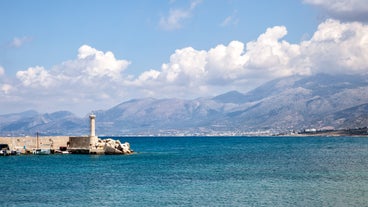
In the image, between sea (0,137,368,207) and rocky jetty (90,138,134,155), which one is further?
rocky jetty (90,138,134,155)

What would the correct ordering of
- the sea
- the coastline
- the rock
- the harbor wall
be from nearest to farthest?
the sea < the rock < the coastline < the harbor wall

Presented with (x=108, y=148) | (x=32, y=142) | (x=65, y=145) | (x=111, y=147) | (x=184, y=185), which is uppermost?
(x=32, y=142)

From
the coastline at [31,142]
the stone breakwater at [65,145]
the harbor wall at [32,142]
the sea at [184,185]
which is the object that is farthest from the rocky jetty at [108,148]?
the sea at [184,185]

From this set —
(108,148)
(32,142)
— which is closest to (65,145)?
(32,142)

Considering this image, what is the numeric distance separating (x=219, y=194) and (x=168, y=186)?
366 inches

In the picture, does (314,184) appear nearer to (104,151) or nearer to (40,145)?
(104,151)

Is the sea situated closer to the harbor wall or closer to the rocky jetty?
the rocky jetty

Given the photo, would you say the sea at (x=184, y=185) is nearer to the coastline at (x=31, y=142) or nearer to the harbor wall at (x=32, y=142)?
the coastline at (x=31, y=142)

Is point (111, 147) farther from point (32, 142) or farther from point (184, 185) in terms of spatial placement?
point (184, 185)

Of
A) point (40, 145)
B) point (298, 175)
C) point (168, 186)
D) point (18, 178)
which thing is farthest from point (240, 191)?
point (40, 145)

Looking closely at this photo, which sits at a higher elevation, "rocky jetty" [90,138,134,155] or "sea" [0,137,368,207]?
"rocky jetty" [90,138,134,155]

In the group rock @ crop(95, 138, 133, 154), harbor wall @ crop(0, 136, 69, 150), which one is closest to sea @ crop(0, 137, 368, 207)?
rock @ crop(95, 138, 133, 154)

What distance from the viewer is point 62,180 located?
240 feet

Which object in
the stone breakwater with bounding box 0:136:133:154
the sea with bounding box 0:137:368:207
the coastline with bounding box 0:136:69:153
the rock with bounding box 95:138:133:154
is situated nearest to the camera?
the sea with bounding box 0:137:368:207
